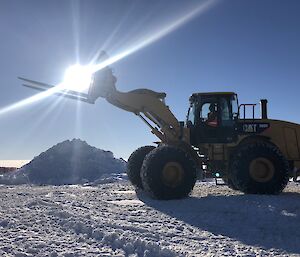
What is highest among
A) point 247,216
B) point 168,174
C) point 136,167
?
point 136,167

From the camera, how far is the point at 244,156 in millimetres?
12219

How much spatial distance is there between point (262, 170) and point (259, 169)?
106 mm

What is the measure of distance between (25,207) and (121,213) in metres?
2.16

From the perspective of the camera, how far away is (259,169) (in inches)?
485

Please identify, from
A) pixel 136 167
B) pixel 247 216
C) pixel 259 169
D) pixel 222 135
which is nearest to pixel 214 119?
pixel 222 135

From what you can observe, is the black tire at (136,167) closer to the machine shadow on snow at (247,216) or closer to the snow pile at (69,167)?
the machine shadow on snow at (247,216)

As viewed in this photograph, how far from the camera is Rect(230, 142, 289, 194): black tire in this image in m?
12.1

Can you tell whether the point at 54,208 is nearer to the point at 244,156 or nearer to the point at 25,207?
the point at 25,207

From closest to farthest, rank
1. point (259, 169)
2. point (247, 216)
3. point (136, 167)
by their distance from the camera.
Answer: point (247, 216)
point (259, 169)
point (136, 167)

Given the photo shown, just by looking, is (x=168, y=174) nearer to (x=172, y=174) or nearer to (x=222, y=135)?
(x=172, y=174)

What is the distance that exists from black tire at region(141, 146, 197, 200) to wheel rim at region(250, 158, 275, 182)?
1.73m

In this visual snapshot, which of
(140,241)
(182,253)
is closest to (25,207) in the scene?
(140,241)

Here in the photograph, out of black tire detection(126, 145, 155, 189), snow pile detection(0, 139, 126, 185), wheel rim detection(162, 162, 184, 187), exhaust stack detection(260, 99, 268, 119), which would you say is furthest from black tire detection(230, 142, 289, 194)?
snow pile detection(0, 139, 126, 185)

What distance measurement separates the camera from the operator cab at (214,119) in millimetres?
13266
